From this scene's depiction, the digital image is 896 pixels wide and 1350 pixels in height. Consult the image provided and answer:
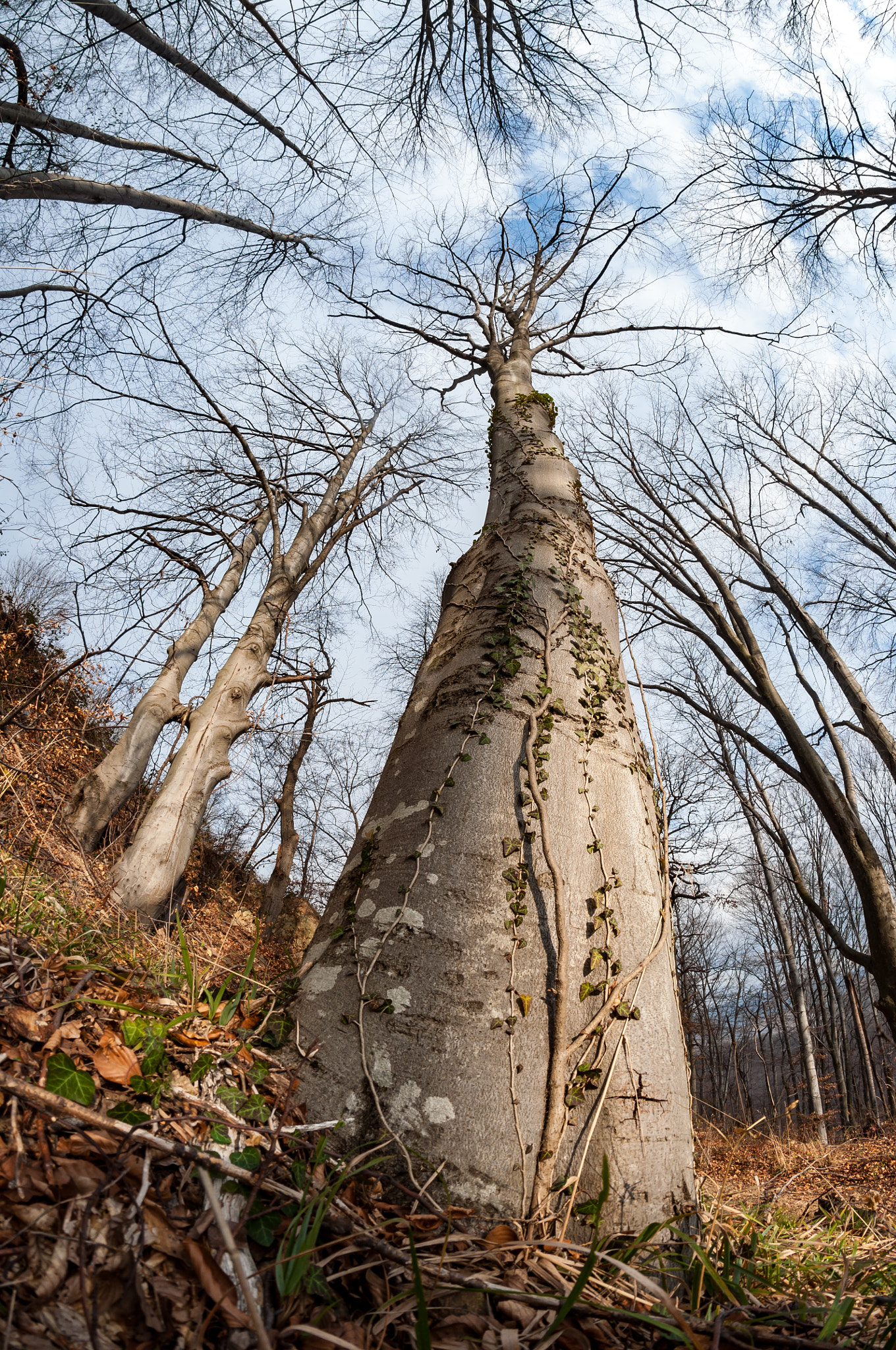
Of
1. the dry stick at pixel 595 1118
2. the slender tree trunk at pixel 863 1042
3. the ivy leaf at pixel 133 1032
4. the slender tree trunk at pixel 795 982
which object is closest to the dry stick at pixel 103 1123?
the ivy leaf at pixel 133 1032

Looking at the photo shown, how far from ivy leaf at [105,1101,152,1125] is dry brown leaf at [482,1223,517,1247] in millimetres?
753

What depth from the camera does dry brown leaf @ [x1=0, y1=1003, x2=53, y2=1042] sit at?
4.22 feet

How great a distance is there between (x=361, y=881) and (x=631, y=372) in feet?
24.4

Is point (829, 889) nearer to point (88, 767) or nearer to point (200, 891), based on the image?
point (200, 891)

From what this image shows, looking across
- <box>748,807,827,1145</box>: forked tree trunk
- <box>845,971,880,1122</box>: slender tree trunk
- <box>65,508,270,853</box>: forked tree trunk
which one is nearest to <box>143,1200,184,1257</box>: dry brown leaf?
<box>65,508,270,853</box>: forked tree trunk

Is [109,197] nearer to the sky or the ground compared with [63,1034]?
nearer to the sky

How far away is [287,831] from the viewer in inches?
490

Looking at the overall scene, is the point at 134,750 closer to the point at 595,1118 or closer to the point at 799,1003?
the point at 595,1118

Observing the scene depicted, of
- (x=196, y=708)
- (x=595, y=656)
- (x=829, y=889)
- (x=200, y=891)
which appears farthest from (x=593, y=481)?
(x=829, y=889)

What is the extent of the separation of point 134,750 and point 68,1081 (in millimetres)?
5062

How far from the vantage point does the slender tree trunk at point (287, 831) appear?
36.2 ft

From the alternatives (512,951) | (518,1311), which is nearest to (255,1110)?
(518,1311)

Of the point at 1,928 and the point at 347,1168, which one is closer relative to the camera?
the point at 347,1168

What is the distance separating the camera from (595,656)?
273cm
